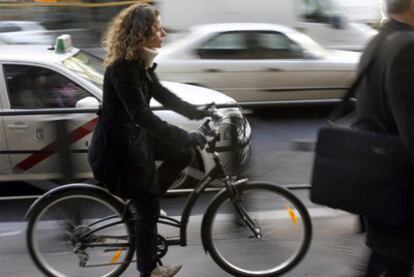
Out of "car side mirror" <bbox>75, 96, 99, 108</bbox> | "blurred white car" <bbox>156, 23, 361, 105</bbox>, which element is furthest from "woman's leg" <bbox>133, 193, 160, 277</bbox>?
"blurred white car" <bbox>156, 23, 361, 105</bbox>

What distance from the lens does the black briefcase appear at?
2459mm

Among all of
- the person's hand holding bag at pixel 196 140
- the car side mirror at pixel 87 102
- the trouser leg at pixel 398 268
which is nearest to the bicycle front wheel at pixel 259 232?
the person's hand holding bag at pixel 196 140

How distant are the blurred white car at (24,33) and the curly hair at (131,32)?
11316 mm

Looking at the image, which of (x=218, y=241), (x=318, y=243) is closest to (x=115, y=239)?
(x=218, y=241)

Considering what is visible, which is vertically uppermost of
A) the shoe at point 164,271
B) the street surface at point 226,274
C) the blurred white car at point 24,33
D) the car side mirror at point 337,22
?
the shoe at point 164,271

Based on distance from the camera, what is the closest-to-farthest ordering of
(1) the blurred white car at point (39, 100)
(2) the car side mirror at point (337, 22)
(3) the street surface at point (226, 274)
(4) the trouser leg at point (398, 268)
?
(4) the trouser leg at point (398, 268) < (3) the street surface at point (226, 274) < (1) the blurred white car at point (39, 100) < (2) the car side mirror at point (337, 22)

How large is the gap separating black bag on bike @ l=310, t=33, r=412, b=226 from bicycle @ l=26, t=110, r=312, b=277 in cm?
81

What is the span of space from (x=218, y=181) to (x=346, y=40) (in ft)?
31.0

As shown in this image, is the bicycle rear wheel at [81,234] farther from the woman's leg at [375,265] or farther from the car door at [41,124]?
the woman's leg at [375,265]

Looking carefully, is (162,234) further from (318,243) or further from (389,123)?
(389,123)

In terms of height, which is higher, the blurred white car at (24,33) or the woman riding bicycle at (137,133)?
the woman riding bicycle at (137,133)

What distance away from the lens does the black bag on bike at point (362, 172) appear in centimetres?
246

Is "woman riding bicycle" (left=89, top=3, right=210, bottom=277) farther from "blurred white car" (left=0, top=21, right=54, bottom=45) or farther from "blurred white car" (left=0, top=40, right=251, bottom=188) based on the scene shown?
"blurred white car" (left=0, top=21, right=54, bottom=45)

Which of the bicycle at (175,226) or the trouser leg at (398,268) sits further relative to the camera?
the bicycle at (175,226)
